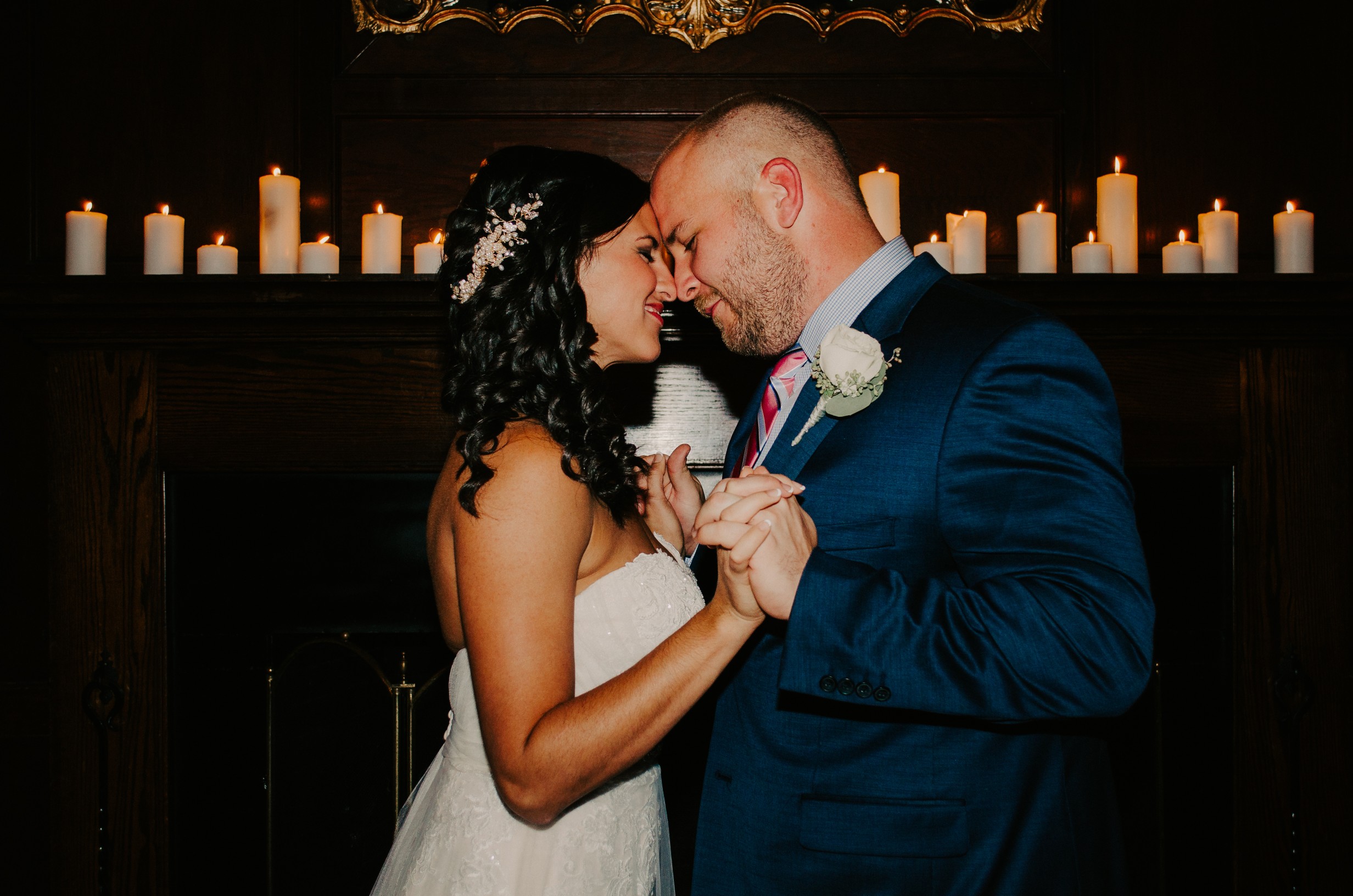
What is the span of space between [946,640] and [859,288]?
74cm

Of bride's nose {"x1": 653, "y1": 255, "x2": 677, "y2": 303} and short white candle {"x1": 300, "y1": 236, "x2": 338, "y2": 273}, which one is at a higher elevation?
short white candle {"x1": 300, "y1": 236, "x2": 338, "y2": 273}

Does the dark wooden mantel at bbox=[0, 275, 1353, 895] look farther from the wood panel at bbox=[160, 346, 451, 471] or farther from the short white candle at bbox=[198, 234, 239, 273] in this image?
the short white candle at bbox=[198, 234, 239, 273]

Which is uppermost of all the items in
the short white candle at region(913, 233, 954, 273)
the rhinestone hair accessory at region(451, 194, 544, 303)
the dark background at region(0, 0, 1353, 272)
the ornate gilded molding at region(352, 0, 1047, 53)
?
the ornate gilded molding at region(352, 0, 1047, 53)

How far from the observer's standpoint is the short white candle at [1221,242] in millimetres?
2580

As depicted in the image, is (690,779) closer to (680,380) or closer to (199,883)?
(680,380)

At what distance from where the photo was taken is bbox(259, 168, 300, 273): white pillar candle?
257 cm

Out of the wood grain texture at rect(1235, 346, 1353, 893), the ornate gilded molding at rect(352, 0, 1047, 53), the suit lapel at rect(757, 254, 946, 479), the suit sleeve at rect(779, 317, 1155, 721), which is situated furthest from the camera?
the ornate gilded molding at rect(352, 0, 1047, 53)

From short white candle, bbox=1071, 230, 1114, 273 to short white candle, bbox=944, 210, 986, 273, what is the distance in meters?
0.27

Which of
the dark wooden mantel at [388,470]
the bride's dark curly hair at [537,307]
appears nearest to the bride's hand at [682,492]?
the bride's dark curly hair at [537,307]

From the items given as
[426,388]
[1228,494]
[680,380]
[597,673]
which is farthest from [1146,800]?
[426,388]

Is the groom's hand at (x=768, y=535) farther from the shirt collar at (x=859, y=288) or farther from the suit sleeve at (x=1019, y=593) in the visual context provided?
the shirt collar at (x=859, y=288)

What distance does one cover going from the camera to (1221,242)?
258 cm

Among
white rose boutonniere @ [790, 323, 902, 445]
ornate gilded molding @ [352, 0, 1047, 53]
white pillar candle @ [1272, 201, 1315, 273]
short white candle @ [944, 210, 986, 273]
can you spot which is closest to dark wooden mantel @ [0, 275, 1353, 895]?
white pillar candle @ [1272, 201, 1315, 273]

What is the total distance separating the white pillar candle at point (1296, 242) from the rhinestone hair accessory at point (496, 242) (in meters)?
2.30
